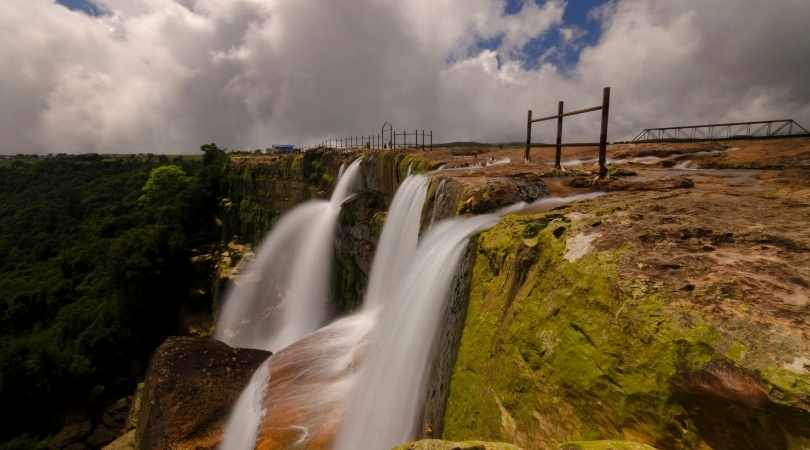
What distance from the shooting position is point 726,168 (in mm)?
12867

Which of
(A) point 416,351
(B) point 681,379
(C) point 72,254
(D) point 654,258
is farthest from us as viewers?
(C) point 72,254

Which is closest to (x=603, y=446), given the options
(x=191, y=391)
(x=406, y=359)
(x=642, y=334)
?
(x=642, y=334)

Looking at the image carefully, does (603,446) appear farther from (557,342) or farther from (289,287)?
(289,287)

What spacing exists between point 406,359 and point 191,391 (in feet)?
22.7

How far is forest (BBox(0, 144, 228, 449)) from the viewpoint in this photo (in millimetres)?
21391

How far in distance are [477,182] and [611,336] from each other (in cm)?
596

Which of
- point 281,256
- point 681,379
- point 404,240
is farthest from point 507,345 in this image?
point 281,256

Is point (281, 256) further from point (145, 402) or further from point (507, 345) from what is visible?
point (507, 345)

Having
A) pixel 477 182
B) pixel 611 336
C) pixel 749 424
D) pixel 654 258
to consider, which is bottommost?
pixel 749 424

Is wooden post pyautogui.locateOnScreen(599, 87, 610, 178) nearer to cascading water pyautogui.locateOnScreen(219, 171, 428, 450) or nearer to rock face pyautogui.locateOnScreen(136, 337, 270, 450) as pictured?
cascading water pyautogui.locateOnScreen(219, 171, 428, 450)

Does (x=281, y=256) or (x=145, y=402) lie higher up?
(x=281, y=256)

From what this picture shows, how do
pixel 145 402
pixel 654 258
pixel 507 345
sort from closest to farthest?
1. pixel 654 258
2. pixel 507 345
3. pixel 145 402

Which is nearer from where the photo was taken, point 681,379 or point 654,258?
point 681,379

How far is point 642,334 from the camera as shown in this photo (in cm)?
296
